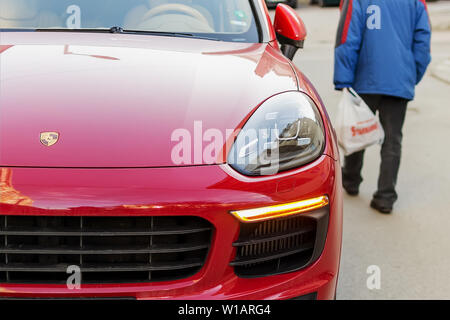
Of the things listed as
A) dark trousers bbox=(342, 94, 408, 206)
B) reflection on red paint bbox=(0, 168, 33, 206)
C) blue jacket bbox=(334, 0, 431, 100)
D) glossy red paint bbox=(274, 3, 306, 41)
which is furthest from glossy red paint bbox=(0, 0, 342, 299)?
dark trousers bbox=(342, 94, 408, 206)

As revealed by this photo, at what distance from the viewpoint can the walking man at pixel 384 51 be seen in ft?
13.6

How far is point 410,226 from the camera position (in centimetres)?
411

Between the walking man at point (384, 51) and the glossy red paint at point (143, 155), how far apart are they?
1.76 m

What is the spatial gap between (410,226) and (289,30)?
1.54 metres

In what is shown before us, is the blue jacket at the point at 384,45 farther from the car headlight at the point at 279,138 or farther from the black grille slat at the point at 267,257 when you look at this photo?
the black grille slat at the point at 267,257

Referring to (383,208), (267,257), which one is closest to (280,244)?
(267,257)

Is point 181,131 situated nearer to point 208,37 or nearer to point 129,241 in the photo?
point 129,241

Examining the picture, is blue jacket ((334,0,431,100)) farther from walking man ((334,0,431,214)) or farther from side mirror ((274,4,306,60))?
side mirror ((274,4,306,60))

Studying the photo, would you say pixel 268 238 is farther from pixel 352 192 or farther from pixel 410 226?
pixel 352 192

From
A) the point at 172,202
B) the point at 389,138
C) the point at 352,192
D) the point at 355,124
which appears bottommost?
the point at 352,192

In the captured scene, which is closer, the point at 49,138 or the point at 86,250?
the point at 86,250

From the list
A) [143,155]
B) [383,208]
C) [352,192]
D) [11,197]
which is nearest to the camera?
[11,197]

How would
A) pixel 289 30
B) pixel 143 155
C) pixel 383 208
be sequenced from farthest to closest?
1. pixel 383 208
2. pixel 289 30
3. pixel 143 155

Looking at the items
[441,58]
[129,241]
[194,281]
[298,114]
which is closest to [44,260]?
[129,241]
